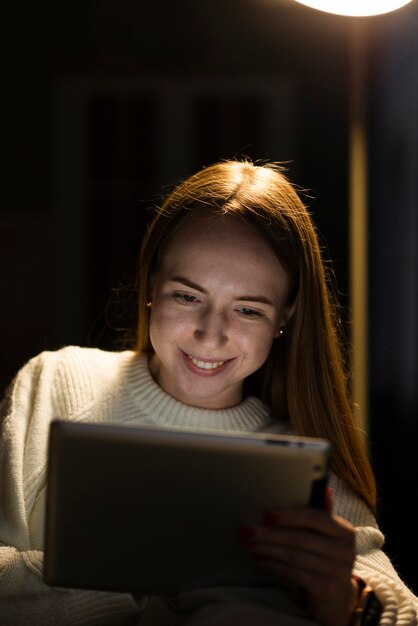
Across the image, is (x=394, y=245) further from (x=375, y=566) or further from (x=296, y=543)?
(x=296, y=543)

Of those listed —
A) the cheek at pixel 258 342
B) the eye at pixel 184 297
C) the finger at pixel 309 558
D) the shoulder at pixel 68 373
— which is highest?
the eye at pixel 184 297

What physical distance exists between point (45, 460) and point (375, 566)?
0.61 meters

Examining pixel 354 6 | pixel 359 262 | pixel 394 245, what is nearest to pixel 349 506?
pixel 354 6

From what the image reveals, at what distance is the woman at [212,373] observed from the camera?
5.05 feet

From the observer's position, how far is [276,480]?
1.27 m

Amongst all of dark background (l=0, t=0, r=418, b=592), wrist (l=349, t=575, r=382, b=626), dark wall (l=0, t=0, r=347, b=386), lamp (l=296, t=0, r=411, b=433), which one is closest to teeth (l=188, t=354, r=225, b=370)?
wrist (l=349, t=575, r=382, b=626)

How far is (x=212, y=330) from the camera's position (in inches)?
65.9

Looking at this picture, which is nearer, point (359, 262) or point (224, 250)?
point (224, 250)

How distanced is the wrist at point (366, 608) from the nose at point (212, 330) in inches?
18.1

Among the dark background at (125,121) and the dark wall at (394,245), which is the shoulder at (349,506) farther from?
the dark background at (125,121)

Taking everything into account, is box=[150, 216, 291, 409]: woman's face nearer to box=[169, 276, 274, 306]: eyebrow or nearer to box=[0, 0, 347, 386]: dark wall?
box=[169, 276, 274, 306]: eyebrow

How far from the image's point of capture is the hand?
130 cm

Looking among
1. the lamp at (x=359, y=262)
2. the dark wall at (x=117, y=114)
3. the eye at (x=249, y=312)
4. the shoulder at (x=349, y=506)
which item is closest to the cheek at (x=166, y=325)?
the eye at (x=249, y=312)

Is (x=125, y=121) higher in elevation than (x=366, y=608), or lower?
higher
